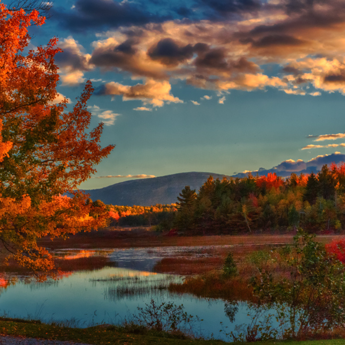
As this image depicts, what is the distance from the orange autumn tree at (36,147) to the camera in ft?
47.2

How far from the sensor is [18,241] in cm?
1530

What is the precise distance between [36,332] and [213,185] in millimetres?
126188

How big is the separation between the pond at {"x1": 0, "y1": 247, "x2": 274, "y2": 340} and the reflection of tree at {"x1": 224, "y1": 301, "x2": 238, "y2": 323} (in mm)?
55

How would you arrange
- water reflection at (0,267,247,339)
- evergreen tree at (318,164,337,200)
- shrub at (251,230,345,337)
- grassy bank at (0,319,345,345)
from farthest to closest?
1. evergreen tree at (318,164,337,200)
2. water reflection at (0,267,247,339)
3. shrub at (251,230,345,337)
4. grassy bank at (0,319,345,345)

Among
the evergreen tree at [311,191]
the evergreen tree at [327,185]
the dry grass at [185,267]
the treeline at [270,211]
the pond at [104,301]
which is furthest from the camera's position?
the evergreen tree at [327,185]

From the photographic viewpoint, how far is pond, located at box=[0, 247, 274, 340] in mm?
20406

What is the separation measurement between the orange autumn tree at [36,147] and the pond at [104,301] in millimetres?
6628

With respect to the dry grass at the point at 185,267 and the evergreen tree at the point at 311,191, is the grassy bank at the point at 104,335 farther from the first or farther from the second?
the evergreen tree at the point at 311,191

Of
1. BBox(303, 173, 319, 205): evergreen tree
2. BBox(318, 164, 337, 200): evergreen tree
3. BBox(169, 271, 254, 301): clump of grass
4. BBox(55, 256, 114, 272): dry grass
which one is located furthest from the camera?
BBox(318, 164, 337, 200): evergreen tree

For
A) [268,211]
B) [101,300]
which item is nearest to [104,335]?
[101,300]

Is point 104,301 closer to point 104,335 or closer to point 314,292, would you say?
point 104,335

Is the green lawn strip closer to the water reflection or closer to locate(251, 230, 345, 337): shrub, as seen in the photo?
locate(251, 230, 345, 337): shrub

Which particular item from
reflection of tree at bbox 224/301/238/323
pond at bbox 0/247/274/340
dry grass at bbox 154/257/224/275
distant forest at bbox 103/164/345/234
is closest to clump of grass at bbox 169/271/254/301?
pond at bbox 0/247/274/340

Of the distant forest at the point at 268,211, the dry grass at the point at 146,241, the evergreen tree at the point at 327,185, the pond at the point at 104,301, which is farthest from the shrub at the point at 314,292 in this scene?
the evergreen tree at the point at 327,185
